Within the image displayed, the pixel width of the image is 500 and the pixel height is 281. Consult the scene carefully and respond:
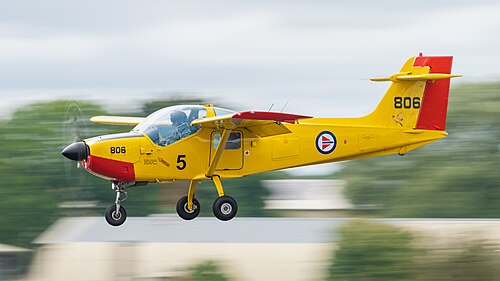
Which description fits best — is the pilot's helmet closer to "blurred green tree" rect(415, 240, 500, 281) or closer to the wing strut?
the wing strut

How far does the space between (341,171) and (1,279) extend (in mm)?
27548

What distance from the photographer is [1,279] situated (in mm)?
72062

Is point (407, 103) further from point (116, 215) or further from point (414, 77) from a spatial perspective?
point (116, 215)

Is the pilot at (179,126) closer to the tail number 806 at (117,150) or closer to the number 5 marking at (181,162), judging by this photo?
the number 5 marking at (181,162)

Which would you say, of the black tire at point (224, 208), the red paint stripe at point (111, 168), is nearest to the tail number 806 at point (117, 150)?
the red paint stripe at point (111, 168)

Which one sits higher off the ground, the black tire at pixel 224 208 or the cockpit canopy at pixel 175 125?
the cockpit canopy at pixel 175 125

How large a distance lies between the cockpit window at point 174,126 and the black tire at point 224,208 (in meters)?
1.53

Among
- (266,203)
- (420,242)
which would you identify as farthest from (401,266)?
(266,203)

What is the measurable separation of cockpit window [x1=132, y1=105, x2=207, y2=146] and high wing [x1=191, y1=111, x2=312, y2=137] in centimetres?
29

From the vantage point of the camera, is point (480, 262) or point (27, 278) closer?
point (480, 262)

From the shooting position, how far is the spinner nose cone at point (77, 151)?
22500 millimetres

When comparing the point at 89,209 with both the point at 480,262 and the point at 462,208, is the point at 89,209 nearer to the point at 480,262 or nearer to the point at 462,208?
the point at 462,208

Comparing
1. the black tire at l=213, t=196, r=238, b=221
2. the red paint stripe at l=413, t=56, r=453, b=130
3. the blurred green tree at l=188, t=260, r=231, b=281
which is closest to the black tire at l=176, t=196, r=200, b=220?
the black tire at l=213, t=196, r=238, b=221

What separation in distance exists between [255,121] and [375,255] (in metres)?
29.0
